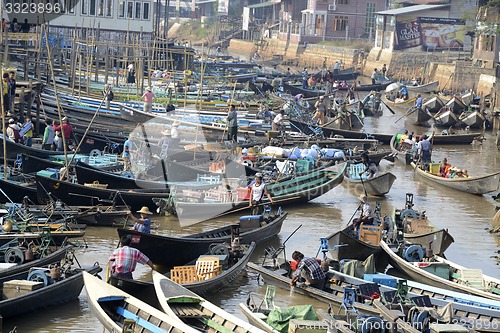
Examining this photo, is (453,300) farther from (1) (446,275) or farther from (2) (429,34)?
(2) (429,34)

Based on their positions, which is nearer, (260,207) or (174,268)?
(174,268)

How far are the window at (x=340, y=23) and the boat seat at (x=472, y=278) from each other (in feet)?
185

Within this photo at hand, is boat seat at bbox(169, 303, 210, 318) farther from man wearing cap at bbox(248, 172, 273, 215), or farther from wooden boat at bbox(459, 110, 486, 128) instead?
wooden boat at bbox(459, 110, 486, 128)

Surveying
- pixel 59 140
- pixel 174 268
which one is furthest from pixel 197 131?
pixel 174 268

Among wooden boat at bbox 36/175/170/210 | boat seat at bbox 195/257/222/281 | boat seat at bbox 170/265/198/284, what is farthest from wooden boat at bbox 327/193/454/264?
wooden boat at bbox 36/175/170/210

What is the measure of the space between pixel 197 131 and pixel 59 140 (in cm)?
591

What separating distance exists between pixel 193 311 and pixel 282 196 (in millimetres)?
9742

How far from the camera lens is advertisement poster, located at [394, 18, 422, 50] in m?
60.1

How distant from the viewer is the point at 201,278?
1554 centimetres

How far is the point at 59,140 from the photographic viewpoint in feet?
81.9

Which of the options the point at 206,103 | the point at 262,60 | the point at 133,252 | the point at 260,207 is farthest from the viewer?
the point at 262,60

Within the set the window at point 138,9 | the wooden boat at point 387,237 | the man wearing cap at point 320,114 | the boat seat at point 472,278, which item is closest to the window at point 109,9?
the window at point 138,9

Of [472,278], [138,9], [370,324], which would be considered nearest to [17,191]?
[472,278]

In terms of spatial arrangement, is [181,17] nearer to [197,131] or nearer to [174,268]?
[197,131]
